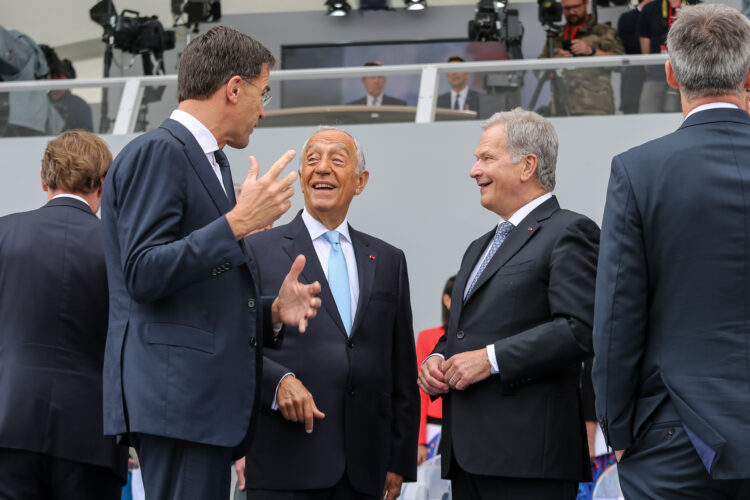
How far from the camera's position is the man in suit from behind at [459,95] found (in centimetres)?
552

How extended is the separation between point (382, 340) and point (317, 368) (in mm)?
245

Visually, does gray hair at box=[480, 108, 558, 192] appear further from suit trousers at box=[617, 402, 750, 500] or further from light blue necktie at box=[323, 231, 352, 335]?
suit trousers at box=[617, 402, 750, 500]

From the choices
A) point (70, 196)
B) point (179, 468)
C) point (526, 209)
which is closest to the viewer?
point (179, 468)

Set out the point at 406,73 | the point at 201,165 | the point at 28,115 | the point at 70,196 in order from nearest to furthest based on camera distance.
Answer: the point at 201,165
the point at 70,196
the point at 406,73
the point at 28,115

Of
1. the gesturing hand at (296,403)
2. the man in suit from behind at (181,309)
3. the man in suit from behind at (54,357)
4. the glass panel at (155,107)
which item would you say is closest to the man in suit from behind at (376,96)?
the glass panel at (155,107)

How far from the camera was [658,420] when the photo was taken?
6.68 ft

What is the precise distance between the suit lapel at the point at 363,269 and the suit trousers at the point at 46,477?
0.85 metres

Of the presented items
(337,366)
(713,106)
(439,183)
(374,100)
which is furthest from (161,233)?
(374,100)

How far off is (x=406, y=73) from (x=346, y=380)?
3.24 m

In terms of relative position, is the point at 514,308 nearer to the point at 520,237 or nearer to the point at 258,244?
the point at 520,237

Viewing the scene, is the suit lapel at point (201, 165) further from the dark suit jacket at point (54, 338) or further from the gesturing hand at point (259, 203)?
the dark suit jacket at point (54, 338)

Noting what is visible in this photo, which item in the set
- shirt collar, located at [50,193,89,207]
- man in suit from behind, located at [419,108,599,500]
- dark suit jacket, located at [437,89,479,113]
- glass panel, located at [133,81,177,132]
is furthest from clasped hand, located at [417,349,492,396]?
glass panel, located at [133,81,177,132]

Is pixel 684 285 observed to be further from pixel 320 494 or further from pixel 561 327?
pixel 320 494

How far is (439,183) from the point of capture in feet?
17.8
